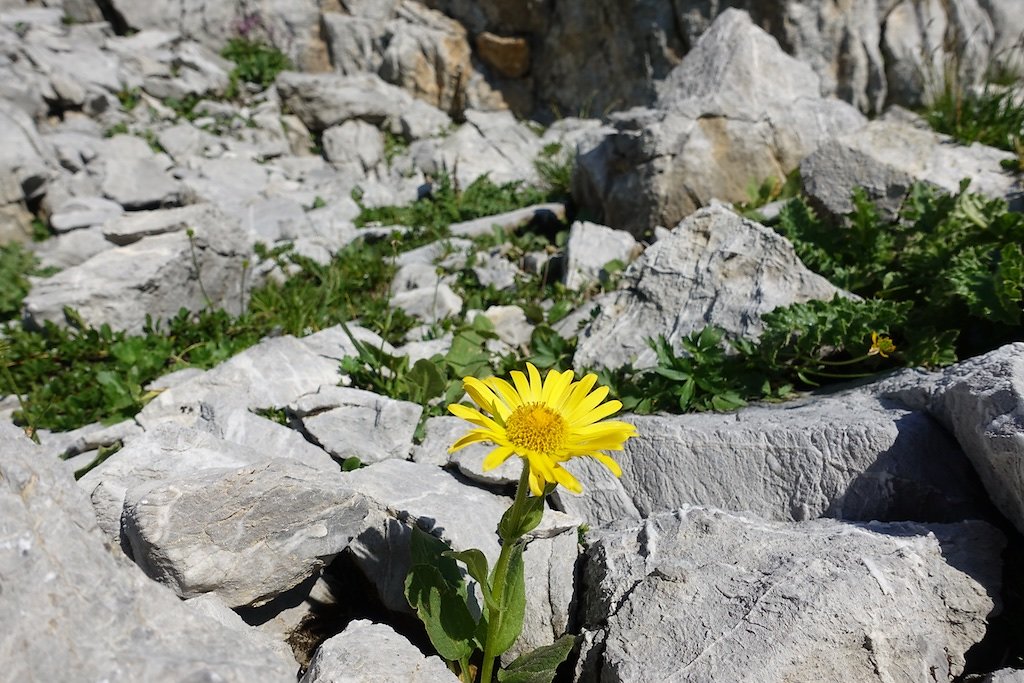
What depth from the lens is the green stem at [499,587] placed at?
221cm

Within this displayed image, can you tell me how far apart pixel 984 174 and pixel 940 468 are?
11.8 ft

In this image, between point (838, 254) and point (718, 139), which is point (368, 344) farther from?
point (718, 139)

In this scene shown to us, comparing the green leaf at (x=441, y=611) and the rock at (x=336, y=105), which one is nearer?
the green leaf at (x=441, y=611)

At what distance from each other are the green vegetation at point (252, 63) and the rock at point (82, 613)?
15.2m

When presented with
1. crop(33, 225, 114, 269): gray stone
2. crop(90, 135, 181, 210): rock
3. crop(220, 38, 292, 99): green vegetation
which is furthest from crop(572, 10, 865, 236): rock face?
crop(220, 38, 292, 99): green vegetation

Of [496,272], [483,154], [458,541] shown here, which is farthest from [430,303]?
[483,154]

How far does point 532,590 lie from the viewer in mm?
2805

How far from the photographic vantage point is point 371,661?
7.18 feet

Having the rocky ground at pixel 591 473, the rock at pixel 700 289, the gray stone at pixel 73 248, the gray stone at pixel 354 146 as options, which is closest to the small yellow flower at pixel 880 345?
the rocky ground at pixel 591 473

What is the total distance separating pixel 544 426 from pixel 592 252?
4062 millimetres

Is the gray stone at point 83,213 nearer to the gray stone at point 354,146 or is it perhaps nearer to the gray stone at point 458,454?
the gray stone at point 354,146

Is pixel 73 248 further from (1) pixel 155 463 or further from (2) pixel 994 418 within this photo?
(2) pixel 994 418

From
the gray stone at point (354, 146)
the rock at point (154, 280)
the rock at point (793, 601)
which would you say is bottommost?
the gray stone at point (354, 146)

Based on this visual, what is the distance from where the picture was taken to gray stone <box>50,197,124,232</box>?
842cm
